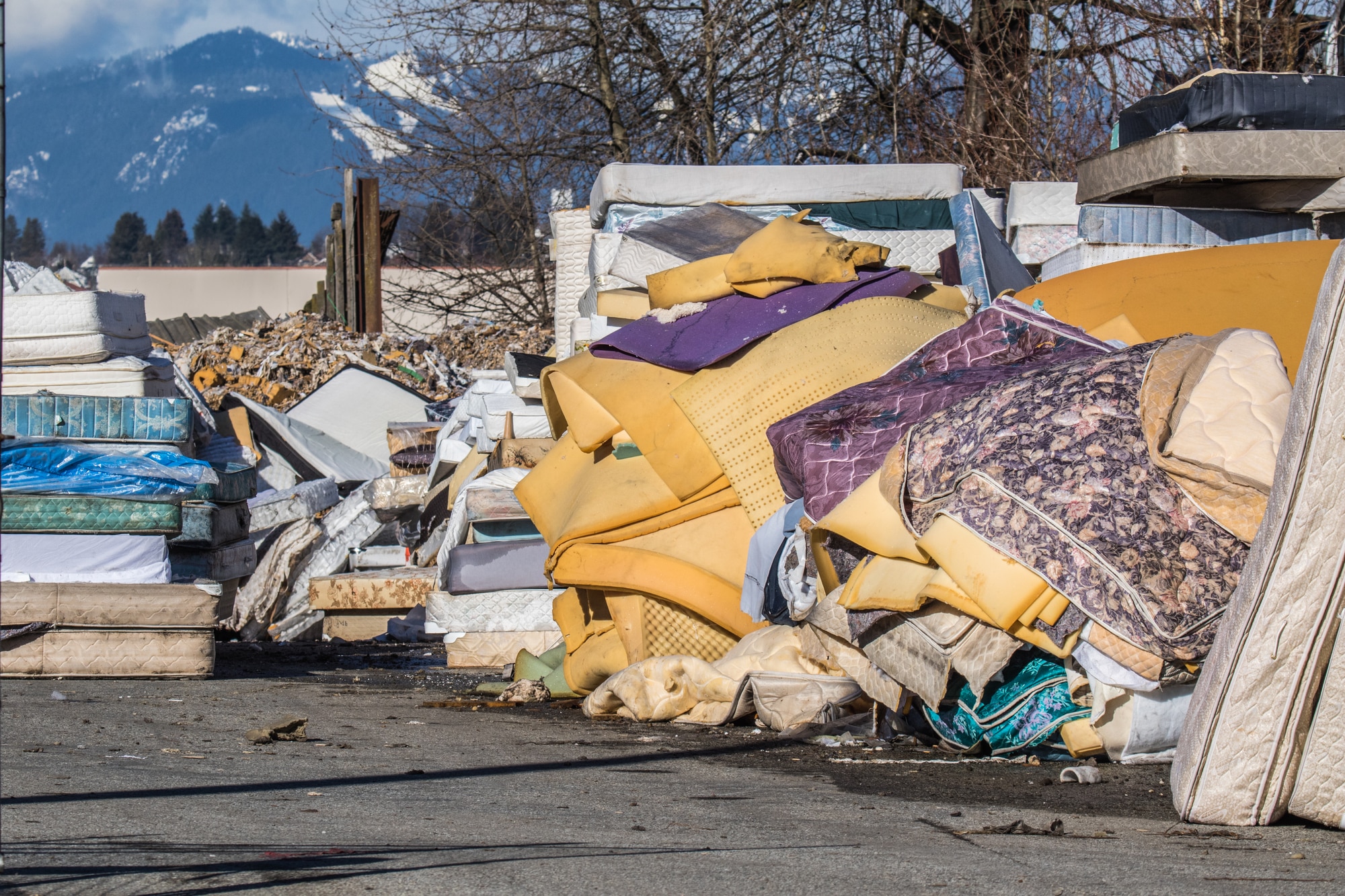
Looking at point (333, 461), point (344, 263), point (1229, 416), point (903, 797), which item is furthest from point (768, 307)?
point (344, 263)

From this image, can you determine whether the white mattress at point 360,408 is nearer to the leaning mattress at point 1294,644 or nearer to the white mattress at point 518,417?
the white mattress at point 518,417

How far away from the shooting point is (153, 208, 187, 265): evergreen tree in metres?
75.6

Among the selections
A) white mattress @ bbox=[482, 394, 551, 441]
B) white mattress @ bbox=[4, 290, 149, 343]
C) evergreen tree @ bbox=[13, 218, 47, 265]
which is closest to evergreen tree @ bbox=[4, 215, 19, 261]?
white mattress @ bbox=[4, 290, 149, 343]

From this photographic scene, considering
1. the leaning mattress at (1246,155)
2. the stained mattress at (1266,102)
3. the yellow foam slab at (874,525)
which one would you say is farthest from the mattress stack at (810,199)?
the yellow foam slab at (874,525)

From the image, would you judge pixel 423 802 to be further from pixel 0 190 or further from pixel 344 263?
pixel 344 263

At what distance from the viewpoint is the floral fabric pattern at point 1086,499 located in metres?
2.46

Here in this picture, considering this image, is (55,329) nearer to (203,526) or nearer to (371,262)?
(203,526)

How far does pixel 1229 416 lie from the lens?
2506mm

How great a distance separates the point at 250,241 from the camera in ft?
269

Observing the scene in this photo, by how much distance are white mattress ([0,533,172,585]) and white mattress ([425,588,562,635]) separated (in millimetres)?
1083

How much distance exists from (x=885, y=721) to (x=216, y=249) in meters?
80.4

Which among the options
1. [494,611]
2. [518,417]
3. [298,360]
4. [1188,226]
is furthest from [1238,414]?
[298,360]

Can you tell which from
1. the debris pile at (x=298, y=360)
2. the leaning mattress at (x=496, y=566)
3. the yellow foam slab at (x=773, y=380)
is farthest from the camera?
the debris pile at (x=298, y=360)

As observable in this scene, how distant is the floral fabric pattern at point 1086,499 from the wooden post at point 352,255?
13916mm
